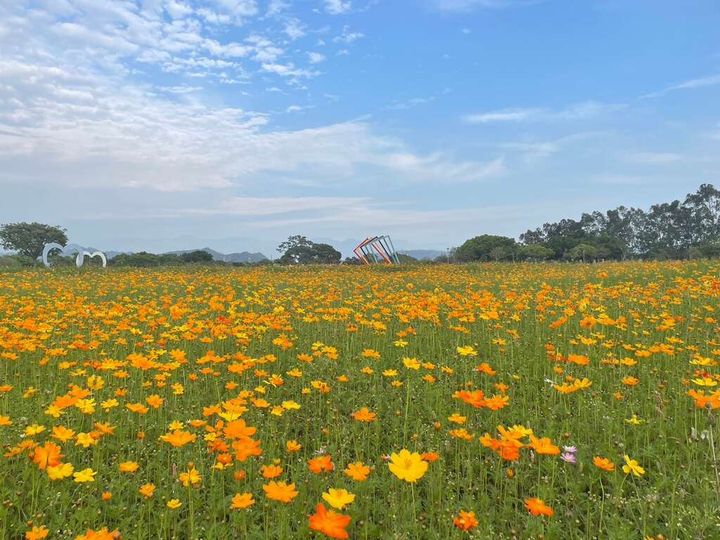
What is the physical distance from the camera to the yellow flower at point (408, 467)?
59.0 inches

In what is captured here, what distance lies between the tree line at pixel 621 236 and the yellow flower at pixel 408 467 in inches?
1646

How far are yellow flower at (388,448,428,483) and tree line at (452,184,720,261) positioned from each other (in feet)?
137

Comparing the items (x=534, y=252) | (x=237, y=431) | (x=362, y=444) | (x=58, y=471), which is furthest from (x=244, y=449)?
(x=534, y=252)

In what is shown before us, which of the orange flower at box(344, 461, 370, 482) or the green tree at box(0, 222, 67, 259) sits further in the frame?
the green tree at box(0, 222, 67, 259)

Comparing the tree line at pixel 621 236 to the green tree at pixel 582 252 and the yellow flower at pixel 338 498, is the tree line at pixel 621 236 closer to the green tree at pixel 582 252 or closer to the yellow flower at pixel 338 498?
the green tree at pixel 582 252

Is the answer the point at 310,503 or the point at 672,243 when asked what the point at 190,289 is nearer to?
the point at 310,503

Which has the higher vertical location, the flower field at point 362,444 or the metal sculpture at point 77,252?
the metal sculpture at point 77,252

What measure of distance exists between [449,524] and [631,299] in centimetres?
502

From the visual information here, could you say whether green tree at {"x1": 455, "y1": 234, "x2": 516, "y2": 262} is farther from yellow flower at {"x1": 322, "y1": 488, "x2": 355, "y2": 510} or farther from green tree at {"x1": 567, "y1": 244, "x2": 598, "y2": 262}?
yellow flower at {"x1": 322, "y1": 488, "x2": 355, "y2": 510}

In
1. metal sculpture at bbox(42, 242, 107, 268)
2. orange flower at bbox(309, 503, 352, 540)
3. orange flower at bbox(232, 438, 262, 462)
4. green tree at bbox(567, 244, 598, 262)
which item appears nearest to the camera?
orange flower at bbox(309, 503, 352, 540)

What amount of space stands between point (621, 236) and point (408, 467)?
76770 millimetres

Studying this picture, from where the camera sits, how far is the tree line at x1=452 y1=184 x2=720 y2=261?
45719mm

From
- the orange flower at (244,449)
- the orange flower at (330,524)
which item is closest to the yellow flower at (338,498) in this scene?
the orange flower at (330,524)

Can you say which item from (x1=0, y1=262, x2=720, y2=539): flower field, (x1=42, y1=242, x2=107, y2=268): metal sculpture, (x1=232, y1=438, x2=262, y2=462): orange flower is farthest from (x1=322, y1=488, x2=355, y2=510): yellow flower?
(x1=42, y1=242, x2=107, y2=268): metal sculpture
